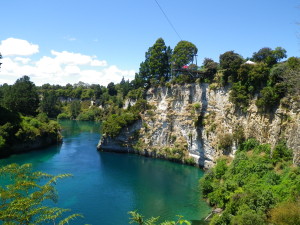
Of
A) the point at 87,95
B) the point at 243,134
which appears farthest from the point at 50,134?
the point at 87,95

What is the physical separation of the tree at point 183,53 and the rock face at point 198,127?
5934mm

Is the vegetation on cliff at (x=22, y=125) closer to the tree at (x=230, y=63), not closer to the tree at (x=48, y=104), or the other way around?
the tree at (x=48, y=104)

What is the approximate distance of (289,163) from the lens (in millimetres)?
28125

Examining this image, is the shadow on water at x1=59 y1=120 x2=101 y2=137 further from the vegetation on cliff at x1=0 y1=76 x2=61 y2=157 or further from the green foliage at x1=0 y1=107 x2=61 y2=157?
the green foliage at x1=0 y1=107 x2=61 y2=157

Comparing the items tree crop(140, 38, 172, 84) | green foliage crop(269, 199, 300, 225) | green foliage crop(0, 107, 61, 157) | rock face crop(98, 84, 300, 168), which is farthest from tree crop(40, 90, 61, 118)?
green foliage crop(269, 199, 300, 225)

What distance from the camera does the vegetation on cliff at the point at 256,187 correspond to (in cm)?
1977

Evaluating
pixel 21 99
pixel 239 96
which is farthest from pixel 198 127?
pixel 21 99

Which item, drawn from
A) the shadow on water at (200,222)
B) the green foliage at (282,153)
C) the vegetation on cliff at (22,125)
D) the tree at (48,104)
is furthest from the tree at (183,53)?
the tree at (48,104)

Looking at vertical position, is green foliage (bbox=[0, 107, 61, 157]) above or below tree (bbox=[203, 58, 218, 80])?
below

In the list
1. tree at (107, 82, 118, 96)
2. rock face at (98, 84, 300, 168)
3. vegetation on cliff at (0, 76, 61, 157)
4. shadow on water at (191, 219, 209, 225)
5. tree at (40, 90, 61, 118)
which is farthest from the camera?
tree at (107, 82, 118, 96)

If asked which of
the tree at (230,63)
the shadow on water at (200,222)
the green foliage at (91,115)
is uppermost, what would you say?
the tree at (230,63)

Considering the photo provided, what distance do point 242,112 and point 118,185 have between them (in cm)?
2201

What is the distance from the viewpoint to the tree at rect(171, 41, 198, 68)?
5288cm

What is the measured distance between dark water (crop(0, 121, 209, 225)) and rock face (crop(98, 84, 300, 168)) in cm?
307
